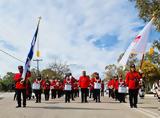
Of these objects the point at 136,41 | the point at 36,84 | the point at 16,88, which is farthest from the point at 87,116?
the point at 36,84

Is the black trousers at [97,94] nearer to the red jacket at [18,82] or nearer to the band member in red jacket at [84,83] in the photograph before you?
the band member in red jacket at [84,83]

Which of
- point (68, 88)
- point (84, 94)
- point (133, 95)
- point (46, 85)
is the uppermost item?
point (46, 85)

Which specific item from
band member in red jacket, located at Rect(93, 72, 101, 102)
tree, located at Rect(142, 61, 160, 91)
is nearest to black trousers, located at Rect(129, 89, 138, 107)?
band member in red jacket, located at Rect(93, 72, 101, 102)

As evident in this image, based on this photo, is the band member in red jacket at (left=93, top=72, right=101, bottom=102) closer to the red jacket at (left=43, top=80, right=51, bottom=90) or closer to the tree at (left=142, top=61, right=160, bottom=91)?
the red jacket at (left=43, top=80, right=51, bottom=90)

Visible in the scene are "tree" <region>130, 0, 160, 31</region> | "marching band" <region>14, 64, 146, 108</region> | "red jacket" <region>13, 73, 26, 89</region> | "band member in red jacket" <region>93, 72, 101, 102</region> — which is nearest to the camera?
"red jacket" <region>13, 73, 26, 89</region>

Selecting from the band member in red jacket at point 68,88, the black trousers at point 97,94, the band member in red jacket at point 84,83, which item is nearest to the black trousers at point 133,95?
the band member in red jacket at point 84,83

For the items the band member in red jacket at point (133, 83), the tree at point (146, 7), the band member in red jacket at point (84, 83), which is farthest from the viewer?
the tree at point (146, 7)

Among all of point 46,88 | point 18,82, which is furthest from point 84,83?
point 18,82

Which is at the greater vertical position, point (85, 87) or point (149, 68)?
point (149, 68)

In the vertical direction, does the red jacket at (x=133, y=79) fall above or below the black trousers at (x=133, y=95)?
above

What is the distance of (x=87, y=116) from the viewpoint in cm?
1594

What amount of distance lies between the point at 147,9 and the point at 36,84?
9603 millimetres

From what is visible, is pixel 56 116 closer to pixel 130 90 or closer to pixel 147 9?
pixel 130 90

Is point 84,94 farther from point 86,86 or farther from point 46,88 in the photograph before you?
point 46,88
